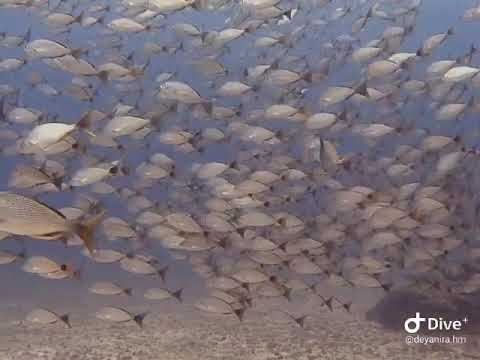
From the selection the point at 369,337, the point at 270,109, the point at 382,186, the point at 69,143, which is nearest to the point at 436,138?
the point at 382,186

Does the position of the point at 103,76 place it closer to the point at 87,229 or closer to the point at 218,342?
the point at 87,229

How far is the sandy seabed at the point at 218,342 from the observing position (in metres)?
8.05

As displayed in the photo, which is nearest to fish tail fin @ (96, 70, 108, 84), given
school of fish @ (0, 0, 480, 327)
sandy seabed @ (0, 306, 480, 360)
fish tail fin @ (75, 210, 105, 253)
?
school of fish @ (0, 0, 480, 327)

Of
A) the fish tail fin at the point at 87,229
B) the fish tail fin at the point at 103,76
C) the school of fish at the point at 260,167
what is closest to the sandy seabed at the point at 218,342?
the school of fish at the point at 260,167

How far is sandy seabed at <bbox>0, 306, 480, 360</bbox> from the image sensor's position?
8.05 metres

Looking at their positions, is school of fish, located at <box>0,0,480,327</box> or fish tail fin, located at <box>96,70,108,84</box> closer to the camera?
fish tail fin, located at <box>96,70,108,84</box>

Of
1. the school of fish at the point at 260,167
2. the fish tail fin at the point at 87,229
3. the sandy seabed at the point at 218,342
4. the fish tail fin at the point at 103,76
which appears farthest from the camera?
the sandy seabed at the point at 218,342

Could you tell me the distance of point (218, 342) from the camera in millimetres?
8523

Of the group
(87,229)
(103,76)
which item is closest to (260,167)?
(103,76)

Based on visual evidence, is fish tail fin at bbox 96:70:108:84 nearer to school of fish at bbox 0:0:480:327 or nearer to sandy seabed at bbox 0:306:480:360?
school of fish at bbox 0:0:480:327

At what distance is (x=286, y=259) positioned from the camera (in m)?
7.17

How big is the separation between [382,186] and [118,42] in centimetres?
478

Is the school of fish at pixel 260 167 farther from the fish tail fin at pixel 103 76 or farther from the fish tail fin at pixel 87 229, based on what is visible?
the fish tail fin at pixel 87 229

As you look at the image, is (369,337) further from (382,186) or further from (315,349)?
(382,186)
